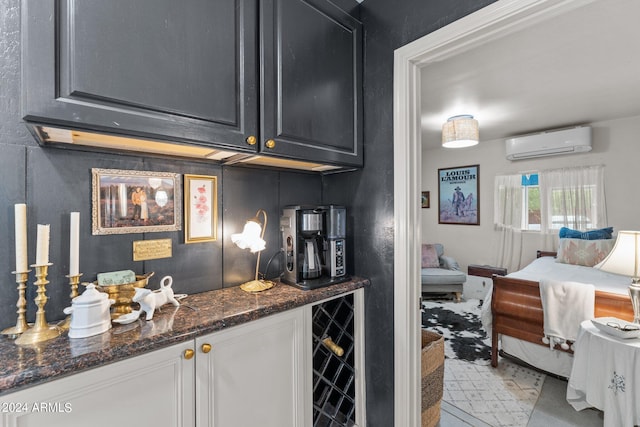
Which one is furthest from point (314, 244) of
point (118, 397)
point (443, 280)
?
point (443, 280)

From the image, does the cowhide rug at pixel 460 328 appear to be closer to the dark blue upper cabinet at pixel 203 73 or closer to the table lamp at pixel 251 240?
the table lamp at pixel 251 240

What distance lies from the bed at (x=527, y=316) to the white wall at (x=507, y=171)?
1615mm

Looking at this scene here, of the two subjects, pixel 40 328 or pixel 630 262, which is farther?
pixel 630 262

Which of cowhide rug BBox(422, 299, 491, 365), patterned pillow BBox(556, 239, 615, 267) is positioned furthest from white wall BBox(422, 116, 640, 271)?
cowhide rug BBox(422, 299, 491, 365)

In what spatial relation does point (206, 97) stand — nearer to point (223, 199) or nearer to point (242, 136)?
point (242, 136)

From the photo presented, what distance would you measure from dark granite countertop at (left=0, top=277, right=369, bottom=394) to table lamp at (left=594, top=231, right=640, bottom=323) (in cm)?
206

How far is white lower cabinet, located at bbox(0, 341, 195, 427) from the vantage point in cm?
70

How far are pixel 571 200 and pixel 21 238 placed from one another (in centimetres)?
549

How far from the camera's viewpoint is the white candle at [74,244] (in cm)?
97

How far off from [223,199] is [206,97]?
53 centimetres

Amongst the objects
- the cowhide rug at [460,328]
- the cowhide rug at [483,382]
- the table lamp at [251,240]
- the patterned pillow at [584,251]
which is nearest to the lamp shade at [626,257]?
the cowhide rug at [483,382]

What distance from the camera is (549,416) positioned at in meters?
1.94

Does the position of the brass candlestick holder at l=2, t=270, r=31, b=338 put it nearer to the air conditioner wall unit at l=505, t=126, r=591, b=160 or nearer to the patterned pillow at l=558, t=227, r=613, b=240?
the patterned pillow at l=558, t=227, r=613, b=240
